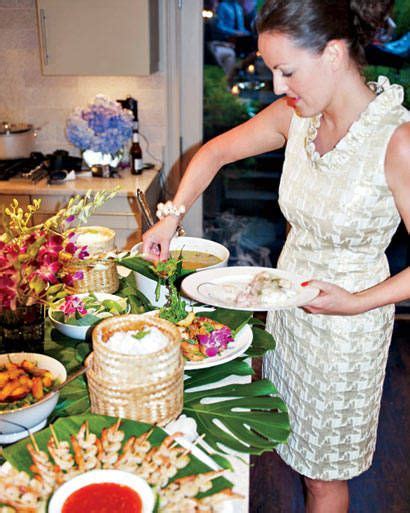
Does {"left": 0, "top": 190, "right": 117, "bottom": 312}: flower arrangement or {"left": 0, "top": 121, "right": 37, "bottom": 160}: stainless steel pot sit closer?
{"left": 0, "top": 190, "right": 117, "bottom": 312}: flower arrangement

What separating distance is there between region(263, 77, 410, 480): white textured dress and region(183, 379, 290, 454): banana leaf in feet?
1.16

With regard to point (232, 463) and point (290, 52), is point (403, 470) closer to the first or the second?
point (232, 463)

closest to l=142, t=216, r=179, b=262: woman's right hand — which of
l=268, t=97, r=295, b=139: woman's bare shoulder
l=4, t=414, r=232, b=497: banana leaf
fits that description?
l=268, t=97, r=295, b=139: woman's bare shoulder

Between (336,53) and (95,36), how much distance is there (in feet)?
6.38

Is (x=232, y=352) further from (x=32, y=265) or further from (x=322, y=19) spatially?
(x=322, y=19)

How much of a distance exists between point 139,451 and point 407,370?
2.53 m

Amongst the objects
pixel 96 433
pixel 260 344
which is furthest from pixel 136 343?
pixel 260 344

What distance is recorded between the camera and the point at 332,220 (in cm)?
166

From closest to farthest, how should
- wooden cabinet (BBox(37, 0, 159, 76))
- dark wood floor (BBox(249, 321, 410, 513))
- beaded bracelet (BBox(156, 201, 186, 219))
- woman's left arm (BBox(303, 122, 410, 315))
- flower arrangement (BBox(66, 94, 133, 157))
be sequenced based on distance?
woman's left arm (BBox(303, 122, 410, 315)) < beaded bracelet (BBox(156, 201, 186, 219)) < dark wood floor (BBox(249, 321, 410, 513)) < wooden cabinet (BBox(37, 0, 159, 76)) < flower arrangement (BBox(66, 94, 133, 157))

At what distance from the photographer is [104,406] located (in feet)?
4.13

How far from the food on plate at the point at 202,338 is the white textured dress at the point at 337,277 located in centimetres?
32

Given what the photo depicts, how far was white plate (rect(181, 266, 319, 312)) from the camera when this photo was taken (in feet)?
4.77

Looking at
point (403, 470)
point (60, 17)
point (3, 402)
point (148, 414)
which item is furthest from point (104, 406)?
point (60, 17)

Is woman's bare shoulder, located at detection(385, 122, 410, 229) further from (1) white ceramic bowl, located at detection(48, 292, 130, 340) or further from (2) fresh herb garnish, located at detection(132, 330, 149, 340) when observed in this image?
(1) white ceramic bowl, located at detection(48, 292, 130, 340)
